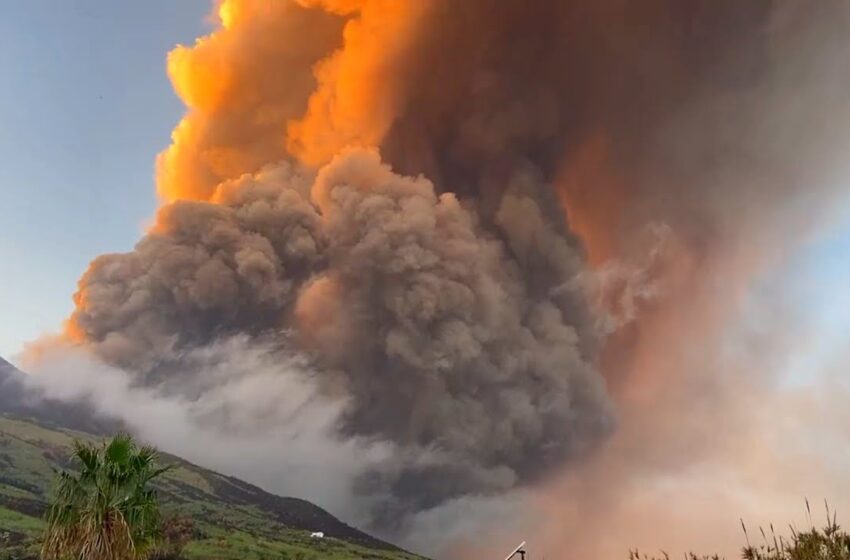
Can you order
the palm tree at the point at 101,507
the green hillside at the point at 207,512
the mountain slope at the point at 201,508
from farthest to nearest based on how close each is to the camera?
the mountain slope at the point at 201,508
the green hillside at the point at 207,512
the palm tree at the point at 101,507

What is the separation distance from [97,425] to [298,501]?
53472 millimetres

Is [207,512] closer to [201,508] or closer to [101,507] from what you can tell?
[201,508]

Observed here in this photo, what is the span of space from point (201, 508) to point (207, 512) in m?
2.34

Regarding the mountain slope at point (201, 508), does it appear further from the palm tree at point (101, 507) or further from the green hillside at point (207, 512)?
the palm tree at point (101, 507)

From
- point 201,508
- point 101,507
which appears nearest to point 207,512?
point 201,508

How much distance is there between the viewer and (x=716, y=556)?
58.6 ft

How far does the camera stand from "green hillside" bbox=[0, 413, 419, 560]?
11006 centimetres

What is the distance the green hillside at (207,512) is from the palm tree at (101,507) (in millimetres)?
74381

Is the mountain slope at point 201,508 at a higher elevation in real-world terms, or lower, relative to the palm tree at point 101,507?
higher

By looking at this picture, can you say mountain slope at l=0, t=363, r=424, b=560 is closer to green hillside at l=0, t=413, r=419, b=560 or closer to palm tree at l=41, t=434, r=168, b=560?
green hillside at l=0, t=413, r=419, b=560

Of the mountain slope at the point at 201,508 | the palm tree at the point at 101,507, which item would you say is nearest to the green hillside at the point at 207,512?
the mountain slope at the point at 201,508

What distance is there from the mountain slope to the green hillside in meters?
0.16

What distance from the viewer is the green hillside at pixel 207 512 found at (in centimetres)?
11006

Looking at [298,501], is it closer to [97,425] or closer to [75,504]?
[97,425]
